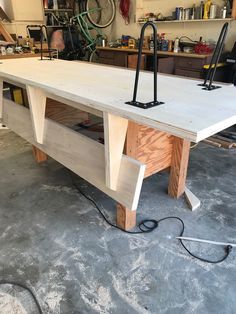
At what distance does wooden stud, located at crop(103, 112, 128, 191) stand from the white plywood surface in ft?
0.25

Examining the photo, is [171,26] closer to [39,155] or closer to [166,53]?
[166,53]

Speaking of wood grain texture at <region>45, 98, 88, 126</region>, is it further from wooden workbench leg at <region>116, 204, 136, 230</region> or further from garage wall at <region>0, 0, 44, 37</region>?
garage wall at <region>0, 0, 44, 37</region>

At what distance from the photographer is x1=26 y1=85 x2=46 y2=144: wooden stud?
4.99 ft

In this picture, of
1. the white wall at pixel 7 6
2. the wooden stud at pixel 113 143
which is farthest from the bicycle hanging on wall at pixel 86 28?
the wooden stud at pixel 113 143

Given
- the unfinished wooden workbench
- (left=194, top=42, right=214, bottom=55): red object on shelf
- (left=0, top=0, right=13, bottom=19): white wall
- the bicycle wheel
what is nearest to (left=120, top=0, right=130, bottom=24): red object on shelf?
the bicycle wheel

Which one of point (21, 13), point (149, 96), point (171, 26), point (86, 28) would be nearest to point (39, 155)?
point (149, 96)

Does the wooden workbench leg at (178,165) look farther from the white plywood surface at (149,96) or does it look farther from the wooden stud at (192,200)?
the white plywood surface at (149,96)

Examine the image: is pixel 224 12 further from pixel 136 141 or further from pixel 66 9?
pixel 66 9

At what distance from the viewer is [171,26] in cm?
409

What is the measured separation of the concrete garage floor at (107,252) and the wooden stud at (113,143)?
0.42 m

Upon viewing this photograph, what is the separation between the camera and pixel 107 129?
1.09 m

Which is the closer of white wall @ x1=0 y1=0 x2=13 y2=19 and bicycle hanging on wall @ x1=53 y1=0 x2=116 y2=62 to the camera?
white wall @ x1=0 y1=0 x2=13 y2=19

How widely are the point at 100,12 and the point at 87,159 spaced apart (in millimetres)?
4803

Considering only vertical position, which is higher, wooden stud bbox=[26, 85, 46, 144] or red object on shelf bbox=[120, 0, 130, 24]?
red object on shelf bbox=[120, 0, 130, 24]
